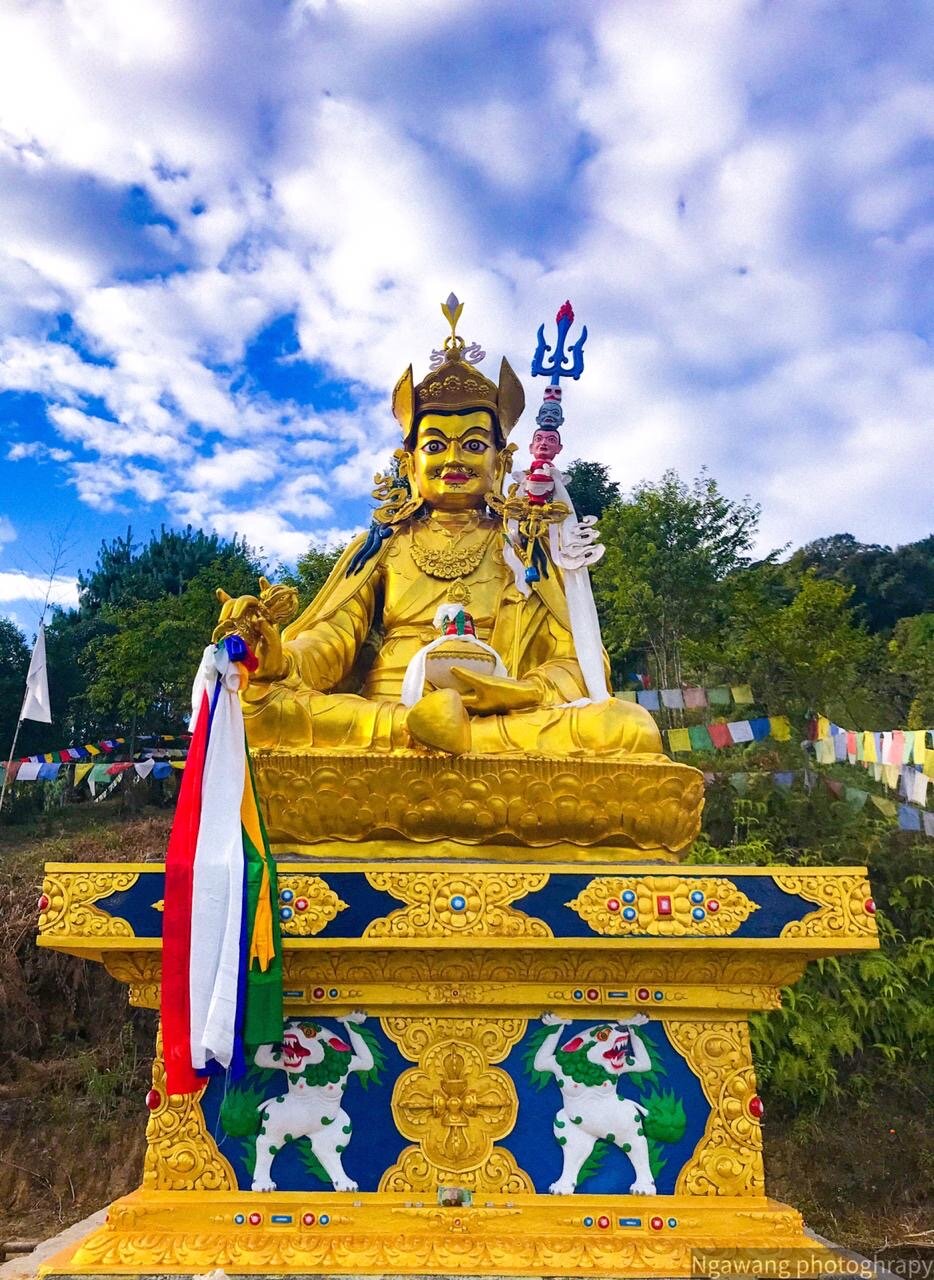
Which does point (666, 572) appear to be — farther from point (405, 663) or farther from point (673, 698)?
point (405, 663)

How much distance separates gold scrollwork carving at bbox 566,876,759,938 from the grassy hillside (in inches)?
184

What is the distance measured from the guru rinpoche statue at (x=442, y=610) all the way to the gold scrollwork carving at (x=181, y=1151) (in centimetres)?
148

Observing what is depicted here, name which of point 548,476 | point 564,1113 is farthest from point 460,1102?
point 548,476

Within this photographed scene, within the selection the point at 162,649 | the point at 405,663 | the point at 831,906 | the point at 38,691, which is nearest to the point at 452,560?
the point at 405,663

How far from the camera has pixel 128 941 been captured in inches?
130

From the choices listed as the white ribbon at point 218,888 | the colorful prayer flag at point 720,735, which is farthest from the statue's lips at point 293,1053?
the colorful prayer flag at point 720,735

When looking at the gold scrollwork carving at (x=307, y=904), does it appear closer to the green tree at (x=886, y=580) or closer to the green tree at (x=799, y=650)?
the green tree at (x=799, y=650)

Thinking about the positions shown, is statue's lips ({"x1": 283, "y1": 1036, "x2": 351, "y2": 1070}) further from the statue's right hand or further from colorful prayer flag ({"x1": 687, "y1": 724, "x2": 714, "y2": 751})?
colorful prayer flag ({"x1": 687, "y1": 724, "x2": 714, "y2": 751})

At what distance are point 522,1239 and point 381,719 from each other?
210 centimetres

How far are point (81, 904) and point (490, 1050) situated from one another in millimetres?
1672

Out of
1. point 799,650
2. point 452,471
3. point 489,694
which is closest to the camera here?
point 489,694

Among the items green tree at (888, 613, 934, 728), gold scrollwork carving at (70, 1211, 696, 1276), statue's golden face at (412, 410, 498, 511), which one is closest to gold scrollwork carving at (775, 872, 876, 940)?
gold scrollwork carving at (70, 1211, 696, 1276)

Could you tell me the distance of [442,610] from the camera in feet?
16.8

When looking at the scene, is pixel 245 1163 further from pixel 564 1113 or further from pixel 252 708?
pixel 252 708
